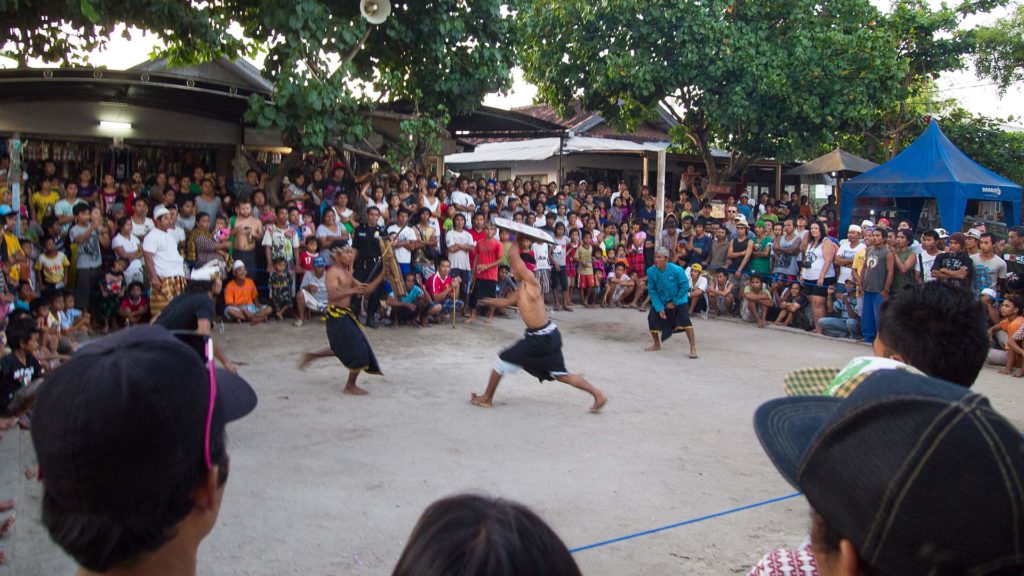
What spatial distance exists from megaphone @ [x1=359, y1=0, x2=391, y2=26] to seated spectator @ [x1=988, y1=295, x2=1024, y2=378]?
885 centimetres

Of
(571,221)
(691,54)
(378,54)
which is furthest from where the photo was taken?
(691,54)

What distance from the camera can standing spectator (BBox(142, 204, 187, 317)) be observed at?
10.3 meters

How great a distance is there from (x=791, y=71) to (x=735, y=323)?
6.78 meters

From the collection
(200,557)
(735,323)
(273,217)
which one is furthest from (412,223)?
(200,557)

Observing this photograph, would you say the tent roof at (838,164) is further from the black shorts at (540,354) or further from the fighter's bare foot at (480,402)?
the fighter's bare foot at (480,402)

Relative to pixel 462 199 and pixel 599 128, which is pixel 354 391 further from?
pixel 599 128

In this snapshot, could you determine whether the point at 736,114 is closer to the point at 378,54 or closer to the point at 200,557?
the point at 378,54

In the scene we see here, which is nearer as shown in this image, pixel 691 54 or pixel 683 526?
pixel 683 526

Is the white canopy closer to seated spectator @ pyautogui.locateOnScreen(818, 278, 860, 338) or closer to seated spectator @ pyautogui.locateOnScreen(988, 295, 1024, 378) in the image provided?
seated spectator @ pyautogui.locateOnScreen(818, 278, 860, 338)

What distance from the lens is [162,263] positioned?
10.4 meters

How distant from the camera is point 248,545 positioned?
4418 mm

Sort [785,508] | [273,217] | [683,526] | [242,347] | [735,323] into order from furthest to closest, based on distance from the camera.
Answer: [735,323], [273,217], [242,347], [785,508], [683,526]

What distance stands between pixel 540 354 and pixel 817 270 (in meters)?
7.49

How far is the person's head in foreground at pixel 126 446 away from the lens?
129 cm
